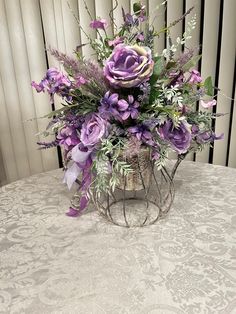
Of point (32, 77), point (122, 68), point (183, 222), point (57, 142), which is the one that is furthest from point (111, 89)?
point (32, 77)

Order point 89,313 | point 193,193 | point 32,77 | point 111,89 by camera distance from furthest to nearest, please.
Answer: point 32,77
point 193,193
point 111,89
point 89,313

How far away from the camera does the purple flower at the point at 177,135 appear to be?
0.89m

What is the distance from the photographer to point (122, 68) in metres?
0.82

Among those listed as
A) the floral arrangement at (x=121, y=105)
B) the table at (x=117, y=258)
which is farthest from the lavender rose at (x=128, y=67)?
the table at (x=117, y=258)

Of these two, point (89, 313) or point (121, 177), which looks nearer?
point (89, 313)

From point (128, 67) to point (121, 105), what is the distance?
87 mm

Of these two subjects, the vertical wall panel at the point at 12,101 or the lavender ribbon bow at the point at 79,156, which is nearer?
the lavender ribbon bow at the point at 79,156

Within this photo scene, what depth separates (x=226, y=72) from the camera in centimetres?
178

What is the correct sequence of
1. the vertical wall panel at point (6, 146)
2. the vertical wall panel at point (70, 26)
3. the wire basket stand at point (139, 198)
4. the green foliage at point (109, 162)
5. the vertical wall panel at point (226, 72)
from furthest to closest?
1. the vertical wall panel at point (6, 146)
2. the vertical wall panel at point (70, 26)
3. the vertical wall panel at point (226, 72)
4. the wire basket stand at point (139, 198)
5. the green foliage at point (109, 162)

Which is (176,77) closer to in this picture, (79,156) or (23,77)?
(79,156)

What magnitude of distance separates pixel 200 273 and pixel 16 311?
16.0 inches

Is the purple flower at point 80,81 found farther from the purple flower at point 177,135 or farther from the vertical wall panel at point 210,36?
the vertical wall panel at point 210,36

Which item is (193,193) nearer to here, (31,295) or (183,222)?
(183,222)

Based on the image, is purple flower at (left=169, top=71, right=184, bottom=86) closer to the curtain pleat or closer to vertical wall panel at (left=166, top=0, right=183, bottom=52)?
the curtain pleat
